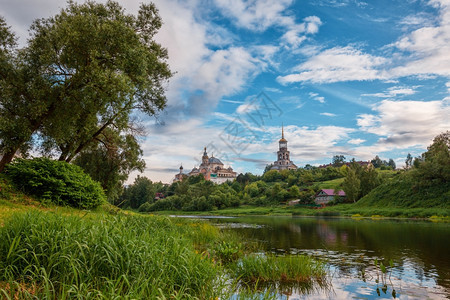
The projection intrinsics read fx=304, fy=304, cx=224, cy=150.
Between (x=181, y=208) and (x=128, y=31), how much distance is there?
307ft

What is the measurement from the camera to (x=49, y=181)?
18.2m

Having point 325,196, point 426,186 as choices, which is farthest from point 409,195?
point 325,196

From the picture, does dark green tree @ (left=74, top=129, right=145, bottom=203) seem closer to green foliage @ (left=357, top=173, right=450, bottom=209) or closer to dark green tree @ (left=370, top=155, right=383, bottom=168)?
green foliage @ (left=357, top=173, right=450, bottom=209)

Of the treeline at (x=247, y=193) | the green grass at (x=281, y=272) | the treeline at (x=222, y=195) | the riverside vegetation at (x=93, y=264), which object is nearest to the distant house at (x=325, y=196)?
the treeline at (x=247, y=193)

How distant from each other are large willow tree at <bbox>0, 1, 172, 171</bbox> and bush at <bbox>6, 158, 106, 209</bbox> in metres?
2.32

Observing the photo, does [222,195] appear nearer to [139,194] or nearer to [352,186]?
[139,194]

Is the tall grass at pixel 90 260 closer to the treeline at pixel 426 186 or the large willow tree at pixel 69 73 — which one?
the large willow tree at pixel 69 73

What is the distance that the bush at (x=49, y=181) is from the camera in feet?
59.7

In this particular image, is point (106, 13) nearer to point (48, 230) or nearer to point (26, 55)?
point (26, 55)

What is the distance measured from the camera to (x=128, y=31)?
66.6 feet

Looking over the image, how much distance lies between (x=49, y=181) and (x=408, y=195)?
197 ft

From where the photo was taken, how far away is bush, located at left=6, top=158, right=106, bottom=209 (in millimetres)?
18203

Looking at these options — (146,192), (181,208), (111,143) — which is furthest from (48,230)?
(146,192)

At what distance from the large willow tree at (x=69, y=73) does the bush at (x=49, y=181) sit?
2.32m
